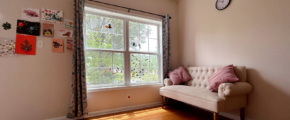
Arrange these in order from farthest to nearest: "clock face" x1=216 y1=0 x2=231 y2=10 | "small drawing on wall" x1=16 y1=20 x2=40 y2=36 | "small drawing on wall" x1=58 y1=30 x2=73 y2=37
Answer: "clock face" x1=216 y1=0 x2=231 y2=10, "small drawing on wall" x1=58 y1=30 x2=73 y2=37, "small drawing on wall" x1=16 y1=20 x2=40 y2=36

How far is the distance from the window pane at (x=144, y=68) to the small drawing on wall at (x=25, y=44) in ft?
6.06

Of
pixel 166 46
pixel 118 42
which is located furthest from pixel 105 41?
pixel 166 46

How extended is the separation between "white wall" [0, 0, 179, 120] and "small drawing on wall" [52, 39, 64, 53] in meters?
0.06

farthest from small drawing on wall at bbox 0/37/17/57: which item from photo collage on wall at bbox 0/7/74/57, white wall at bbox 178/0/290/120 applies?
white wall at bbox 178/0/290/120

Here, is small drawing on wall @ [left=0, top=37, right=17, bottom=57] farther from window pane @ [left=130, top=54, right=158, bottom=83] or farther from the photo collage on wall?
window pane @ [left=130, top=54, right=158, bottom=83]

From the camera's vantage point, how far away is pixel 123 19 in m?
3.11

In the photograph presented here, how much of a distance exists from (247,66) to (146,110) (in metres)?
2.11

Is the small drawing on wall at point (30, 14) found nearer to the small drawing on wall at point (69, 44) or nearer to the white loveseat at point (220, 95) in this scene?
the small drawing on wall at point (69, 44)

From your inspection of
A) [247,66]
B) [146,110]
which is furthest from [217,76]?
[146,110]

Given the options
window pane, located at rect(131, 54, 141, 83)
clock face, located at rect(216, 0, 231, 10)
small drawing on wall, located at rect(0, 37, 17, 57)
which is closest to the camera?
small drawing on wall, located at rect(0, 37, 17, 57)

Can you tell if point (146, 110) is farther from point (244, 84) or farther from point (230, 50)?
point (230, 50)

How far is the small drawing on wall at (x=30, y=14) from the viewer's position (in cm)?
215

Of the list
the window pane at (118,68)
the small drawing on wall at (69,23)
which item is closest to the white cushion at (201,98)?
the window pane at (118,68)

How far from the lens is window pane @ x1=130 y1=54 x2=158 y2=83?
3203 mm
